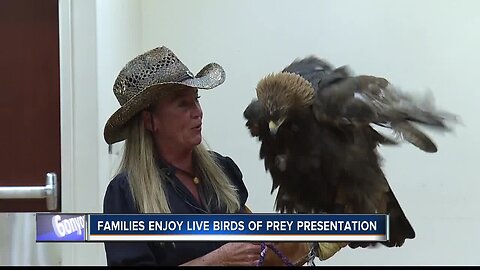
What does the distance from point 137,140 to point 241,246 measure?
0.86ft

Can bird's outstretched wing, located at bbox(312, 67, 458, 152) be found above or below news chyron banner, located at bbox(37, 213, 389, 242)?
above

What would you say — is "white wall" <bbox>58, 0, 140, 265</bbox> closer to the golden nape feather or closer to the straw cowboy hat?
the straw cowboy hat

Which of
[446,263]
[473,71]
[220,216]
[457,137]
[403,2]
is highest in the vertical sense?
[403,2]

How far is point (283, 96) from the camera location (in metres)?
0.92

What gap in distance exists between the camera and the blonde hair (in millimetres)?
899

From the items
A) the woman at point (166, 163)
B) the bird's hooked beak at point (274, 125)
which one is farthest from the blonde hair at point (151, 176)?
the bird's hooked beak at point (274, 125)

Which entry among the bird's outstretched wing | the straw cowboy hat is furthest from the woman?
the bird's outstretched wing

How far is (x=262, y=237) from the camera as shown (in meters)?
0.89

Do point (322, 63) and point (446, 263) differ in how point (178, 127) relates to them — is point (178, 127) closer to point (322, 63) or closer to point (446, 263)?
point (322, 63)

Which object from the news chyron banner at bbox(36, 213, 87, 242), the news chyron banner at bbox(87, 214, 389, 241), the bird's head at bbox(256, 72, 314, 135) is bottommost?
the news chyron banner at bbox(87, 214, 389, 241)

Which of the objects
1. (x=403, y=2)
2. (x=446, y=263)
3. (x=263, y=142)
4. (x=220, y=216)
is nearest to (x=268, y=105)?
(x=263, y=142)

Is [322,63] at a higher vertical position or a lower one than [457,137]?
higher

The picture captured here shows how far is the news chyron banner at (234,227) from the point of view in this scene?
880mm

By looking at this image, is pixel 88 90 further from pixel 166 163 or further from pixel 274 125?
pixel 274 125
